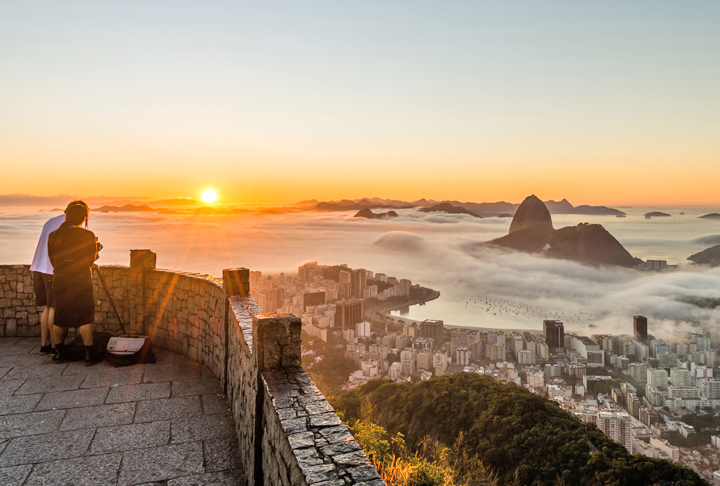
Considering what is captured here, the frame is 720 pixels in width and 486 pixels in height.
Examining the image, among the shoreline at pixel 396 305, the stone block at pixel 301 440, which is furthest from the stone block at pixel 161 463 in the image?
the shoreline at pixel 396 305

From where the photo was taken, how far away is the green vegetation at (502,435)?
1384 centimetres

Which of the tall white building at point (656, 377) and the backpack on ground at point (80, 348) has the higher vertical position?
the backpack on ground at point (80, 348)

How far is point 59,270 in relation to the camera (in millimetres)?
5016

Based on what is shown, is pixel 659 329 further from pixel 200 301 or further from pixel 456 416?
pixel 200 301

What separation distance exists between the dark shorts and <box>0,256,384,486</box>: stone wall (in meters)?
0.75

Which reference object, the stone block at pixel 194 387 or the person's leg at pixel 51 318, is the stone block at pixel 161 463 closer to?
the stone block at pixel 194 387

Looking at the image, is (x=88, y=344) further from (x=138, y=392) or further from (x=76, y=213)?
(x=76, y=213)

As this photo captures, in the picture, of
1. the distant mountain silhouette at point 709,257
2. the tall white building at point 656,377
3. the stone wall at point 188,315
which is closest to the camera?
the stone wall at point 188,315

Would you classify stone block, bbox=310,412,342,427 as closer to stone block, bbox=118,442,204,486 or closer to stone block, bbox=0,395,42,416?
A: stone block, bbox=118,442,204,486

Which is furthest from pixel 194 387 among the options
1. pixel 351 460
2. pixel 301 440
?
pixel 351 460

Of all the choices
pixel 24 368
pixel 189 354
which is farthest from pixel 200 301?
pixel 24 368

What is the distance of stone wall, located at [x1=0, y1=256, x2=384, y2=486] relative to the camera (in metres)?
1.94

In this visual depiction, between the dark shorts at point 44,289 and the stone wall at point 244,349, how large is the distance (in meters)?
0.75

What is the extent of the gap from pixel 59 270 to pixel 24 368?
1.30 meters
